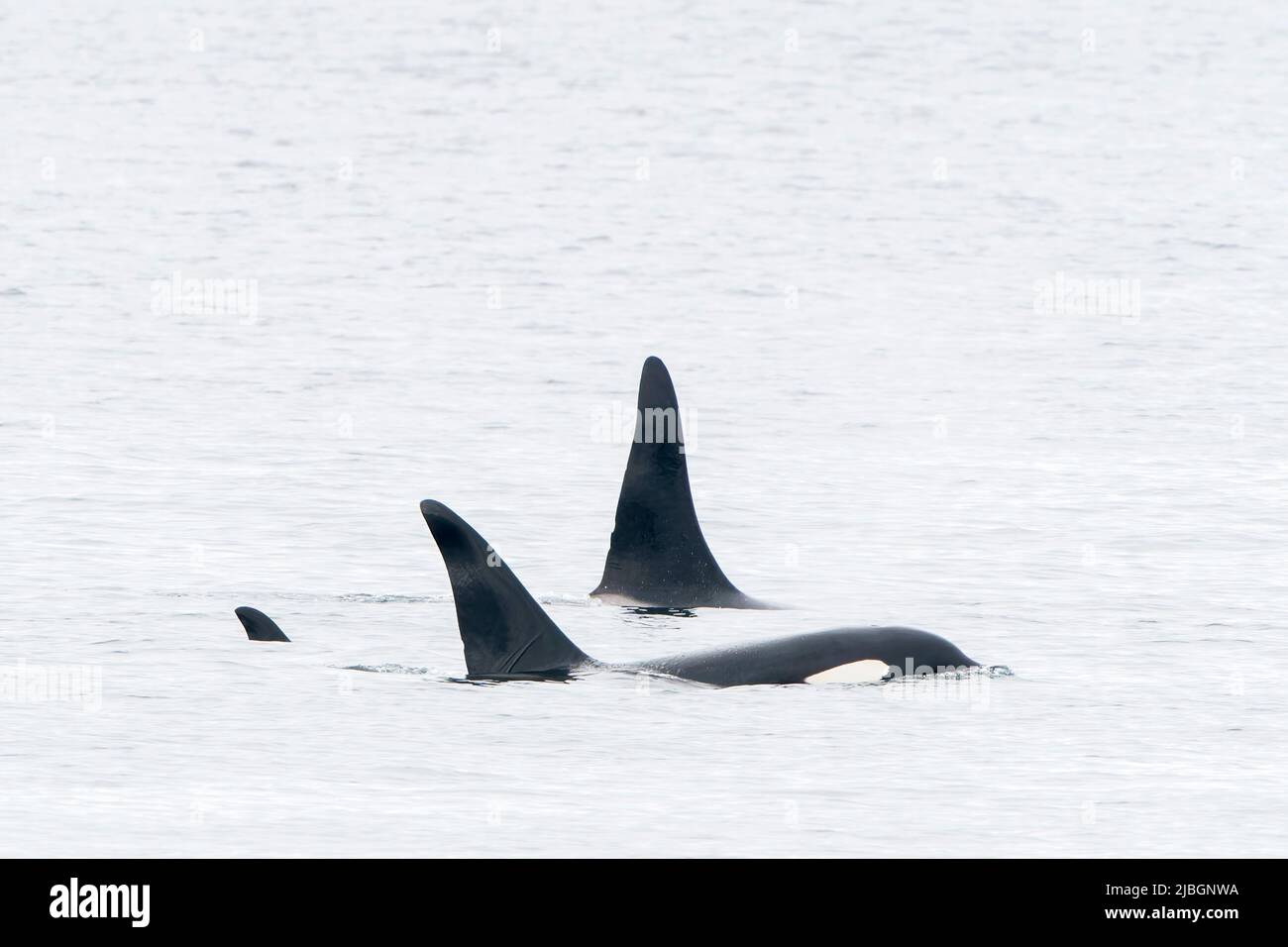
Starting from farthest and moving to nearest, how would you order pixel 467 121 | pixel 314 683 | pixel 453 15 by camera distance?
pixel 453 15
pixel 467 121
pixel 314 683

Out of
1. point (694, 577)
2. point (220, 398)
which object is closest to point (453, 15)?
point (220, 398)

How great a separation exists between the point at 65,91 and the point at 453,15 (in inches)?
1381

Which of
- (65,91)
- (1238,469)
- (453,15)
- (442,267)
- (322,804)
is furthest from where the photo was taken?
(453,15)

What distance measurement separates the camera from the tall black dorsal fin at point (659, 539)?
16531 millimetres

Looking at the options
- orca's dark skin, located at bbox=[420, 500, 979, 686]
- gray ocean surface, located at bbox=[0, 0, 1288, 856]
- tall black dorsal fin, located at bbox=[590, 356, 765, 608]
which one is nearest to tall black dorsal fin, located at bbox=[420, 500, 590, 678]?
orca's dark skin, located at bbox=[420, 500, 979, 686]

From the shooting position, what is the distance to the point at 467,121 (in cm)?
7256

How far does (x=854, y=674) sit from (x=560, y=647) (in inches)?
68.2

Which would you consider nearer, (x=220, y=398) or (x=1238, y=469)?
(x=1238, y=469)

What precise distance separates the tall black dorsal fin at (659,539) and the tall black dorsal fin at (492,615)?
317cm

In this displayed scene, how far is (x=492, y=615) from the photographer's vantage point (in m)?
13.1

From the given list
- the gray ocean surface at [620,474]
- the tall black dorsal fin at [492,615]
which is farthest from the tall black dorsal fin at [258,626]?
the tall black dorsal fin at [492,615]

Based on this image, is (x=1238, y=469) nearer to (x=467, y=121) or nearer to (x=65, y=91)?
(x=467, y=121)

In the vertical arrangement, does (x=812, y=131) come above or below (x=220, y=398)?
Answer: above
